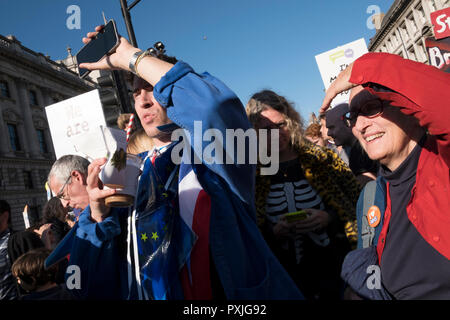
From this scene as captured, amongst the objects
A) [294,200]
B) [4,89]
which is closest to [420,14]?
[294,200]

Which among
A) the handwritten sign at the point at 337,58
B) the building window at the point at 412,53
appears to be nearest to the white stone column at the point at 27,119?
the handwritten sign at the point at 337,58

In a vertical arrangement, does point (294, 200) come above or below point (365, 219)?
above

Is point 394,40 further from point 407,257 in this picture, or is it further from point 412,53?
point 407,257

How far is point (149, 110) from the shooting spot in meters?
1.57

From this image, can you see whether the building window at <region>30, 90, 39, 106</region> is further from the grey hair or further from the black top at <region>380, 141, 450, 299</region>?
the black top at <region>380, 141, 450, 299</region>

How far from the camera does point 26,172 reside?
27016 millimetres

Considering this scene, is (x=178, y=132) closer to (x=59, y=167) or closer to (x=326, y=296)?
(x=59, y=167)

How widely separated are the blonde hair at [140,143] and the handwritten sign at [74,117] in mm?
2762

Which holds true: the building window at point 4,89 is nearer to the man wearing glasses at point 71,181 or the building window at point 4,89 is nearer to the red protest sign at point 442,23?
the man wearing glasses at point 71,181

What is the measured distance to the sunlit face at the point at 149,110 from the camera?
1.56 metres

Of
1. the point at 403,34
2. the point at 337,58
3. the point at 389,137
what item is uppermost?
the point at 403,34

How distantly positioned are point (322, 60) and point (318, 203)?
420cm

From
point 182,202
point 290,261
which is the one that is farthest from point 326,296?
point 182,202

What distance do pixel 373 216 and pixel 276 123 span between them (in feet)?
3.96
